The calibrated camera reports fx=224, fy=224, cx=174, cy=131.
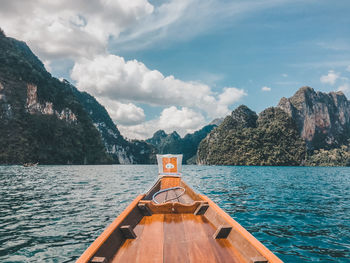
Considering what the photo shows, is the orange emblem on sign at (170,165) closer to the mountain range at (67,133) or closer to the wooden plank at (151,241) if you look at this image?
the wooden plank at (151,241)

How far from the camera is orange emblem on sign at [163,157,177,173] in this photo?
1638cm

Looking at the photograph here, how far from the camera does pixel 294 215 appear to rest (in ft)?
34.3

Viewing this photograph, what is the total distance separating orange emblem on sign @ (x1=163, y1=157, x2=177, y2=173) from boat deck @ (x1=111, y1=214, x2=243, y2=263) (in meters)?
11.3

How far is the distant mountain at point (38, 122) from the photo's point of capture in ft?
365

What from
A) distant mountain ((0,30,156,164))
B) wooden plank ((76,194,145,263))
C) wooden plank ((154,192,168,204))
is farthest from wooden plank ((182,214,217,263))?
distant mountain ((0,30,156,164))

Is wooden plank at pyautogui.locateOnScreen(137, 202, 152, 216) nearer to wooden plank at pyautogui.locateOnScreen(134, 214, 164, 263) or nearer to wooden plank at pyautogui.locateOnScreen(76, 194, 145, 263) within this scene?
wooden plank at pyautogui.locateOnScreen(134, 214, 164, 263)

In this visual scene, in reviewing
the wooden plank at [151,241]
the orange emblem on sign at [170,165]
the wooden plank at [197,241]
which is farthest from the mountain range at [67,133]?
the wooden plank at [197,241]

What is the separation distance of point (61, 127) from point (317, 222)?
154 metres

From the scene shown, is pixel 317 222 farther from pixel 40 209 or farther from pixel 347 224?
pixel 40 209

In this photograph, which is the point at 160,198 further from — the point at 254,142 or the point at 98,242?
the point at 254,142

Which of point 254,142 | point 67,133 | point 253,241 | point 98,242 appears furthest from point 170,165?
point 254,142

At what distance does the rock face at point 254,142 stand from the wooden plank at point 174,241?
491 feet

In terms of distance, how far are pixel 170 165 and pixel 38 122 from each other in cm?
13869

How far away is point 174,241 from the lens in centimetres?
389
